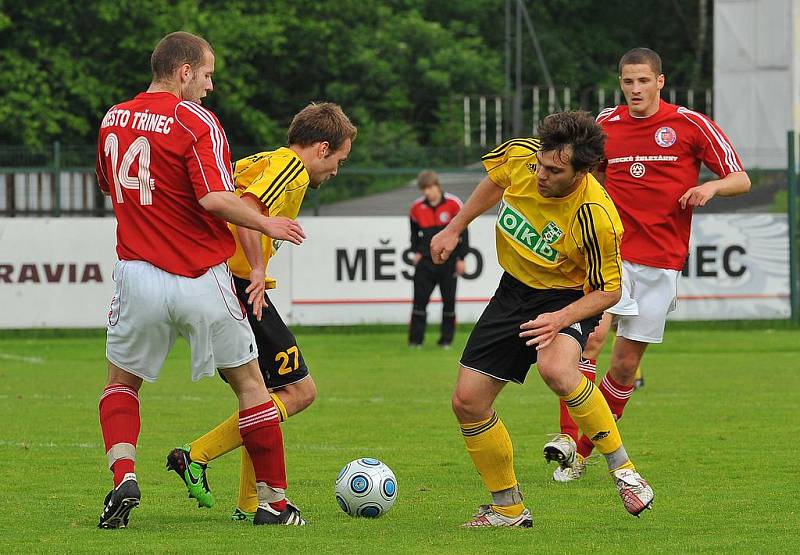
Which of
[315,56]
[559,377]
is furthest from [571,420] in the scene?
[315,56]

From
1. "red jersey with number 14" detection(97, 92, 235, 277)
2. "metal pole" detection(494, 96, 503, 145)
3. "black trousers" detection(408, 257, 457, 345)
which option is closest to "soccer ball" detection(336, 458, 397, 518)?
"red jersey with number 14" detection(97, 92, 235, 277)

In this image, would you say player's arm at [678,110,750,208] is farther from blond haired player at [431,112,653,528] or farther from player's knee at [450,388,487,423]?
player's knee at [450,388,487,423]

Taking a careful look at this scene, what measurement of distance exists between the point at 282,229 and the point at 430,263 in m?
11.1

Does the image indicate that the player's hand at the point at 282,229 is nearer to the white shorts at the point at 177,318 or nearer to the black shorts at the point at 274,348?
the white shorts at the point at 177,318

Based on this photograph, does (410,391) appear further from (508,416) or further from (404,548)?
(404,548)

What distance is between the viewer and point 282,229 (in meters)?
6.20

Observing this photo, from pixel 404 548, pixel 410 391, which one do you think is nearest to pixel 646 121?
pixel 404 548

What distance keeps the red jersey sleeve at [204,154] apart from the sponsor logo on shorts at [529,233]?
4.15 ft

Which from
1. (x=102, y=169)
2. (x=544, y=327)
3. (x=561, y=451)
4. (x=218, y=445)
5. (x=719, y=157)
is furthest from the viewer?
(x=719, y=157)

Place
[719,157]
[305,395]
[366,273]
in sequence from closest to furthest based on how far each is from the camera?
[305,395], [719,157], [366,273]

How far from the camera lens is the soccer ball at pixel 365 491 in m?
6.79

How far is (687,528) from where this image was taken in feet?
21.1

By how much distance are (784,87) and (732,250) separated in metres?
14.9

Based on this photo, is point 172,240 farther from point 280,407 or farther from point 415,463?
point 415,463
